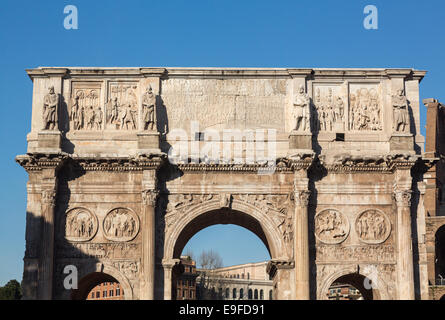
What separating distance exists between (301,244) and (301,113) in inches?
151

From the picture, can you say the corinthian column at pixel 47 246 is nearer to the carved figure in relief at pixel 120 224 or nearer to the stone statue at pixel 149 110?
the carved figure in relief at pixel 120 224

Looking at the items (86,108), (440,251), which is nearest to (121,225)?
(86,108)

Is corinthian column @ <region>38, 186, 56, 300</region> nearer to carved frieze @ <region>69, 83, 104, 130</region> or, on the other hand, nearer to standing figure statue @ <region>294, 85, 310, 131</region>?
carved frieze @ <region>69, 83, 104, 130</region>

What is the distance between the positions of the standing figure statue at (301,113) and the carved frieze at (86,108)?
19.1 ft

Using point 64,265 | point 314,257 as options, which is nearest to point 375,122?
point 314,257

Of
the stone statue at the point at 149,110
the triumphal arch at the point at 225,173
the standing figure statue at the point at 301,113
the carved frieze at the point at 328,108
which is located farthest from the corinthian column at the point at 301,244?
the stone statue at the point at 149,110

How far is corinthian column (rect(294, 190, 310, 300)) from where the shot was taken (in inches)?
906

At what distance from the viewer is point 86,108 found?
2472 centimetres

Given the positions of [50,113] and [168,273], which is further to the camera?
[50,113]

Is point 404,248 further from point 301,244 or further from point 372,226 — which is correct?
point 301,244

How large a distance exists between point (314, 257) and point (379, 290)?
6.80 ft

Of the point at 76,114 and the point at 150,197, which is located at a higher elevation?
the point at 76,114

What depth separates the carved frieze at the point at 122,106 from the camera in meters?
24.6
